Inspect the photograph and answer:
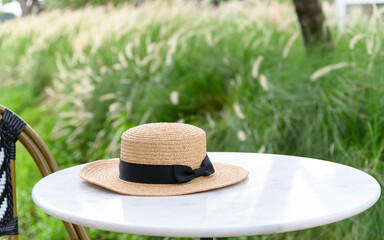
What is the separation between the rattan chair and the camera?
150 centimetres

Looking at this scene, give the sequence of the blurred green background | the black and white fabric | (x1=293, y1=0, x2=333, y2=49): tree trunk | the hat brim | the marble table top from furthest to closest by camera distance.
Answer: (x1=293, y1=0, x2=333, y2=49): tree trunk < the blurred green background < the black and white fabric < the hat brim < the marble table top

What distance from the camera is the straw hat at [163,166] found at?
1.24m

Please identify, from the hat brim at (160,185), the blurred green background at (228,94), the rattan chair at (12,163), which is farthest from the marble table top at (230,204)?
the blurred green background at (228,94)

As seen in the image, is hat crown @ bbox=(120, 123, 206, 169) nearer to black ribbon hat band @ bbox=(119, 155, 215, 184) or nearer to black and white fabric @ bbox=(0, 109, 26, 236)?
black ribbon hat band @ bbox=(119, 155, 215, 184)

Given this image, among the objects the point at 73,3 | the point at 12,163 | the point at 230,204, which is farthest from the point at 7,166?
the point at 73,3

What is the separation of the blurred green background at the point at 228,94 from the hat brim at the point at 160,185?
1.19 m

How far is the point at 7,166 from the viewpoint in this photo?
154 centimetres

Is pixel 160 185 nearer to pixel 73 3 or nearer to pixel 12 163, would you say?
pixel 12 163

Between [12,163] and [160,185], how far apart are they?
0.53m

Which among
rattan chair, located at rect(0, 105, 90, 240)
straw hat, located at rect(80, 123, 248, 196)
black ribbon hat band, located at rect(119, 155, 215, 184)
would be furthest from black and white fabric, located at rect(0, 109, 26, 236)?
black ribbon hat band, located at rect(119, 155, 215, 184)

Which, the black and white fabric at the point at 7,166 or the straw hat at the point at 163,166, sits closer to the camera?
the straw hat at the point at 163,166

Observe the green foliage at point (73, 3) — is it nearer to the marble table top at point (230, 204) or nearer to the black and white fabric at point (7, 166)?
the black and white fabric at point (7, 166)

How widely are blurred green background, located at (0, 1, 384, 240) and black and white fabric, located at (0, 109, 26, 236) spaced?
4.45 ft

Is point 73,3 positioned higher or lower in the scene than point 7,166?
higher
